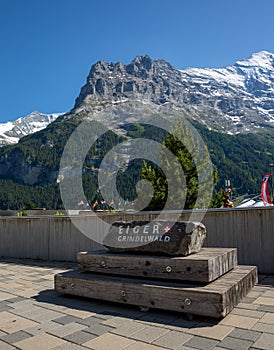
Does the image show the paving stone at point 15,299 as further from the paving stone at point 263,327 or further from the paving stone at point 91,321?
the paving stone at point 263,327

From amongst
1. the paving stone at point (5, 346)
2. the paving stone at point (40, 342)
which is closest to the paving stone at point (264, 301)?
the paving stone at point (40, 342)

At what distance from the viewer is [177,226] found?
538 centimetres

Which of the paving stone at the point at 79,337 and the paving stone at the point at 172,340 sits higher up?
the paving stone at the point at 172,340

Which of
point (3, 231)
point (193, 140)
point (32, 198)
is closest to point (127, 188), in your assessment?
point (32, 198)

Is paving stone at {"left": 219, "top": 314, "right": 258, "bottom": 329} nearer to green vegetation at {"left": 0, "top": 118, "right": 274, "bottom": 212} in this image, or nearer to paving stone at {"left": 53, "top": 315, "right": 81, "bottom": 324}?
paving stone at {"left": 53, "top": 315, "right": 81, "bottom": 324}

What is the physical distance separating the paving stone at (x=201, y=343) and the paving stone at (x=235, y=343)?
9 centimetres

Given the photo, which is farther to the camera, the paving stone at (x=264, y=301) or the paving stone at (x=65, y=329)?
the paving stone at (x=264, y=301)

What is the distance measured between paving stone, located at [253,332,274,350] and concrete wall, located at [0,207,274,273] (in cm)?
426

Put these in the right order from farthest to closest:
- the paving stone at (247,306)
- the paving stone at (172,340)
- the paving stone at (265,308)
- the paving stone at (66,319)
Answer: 1. the paving stone at (247,306)
2. the paving stone at (265,308)
3. the paving stone at (66,319)
4. the paving stone at (172,340)

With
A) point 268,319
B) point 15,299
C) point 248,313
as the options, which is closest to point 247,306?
point 248,313

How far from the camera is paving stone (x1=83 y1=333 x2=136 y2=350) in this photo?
357cm

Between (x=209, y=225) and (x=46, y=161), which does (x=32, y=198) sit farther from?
(x=209, y=225)

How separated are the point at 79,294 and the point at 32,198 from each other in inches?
6136

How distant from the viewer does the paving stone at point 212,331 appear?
3777 millimetres
